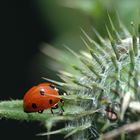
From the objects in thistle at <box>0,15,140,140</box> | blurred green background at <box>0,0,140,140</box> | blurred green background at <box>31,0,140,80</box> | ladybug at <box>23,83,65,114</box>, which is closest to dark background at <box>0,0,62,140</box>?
blurred green background at <box>0,0,140,140</box>

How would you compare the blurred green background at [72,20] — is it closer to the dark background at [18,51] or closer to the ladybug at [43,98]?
the dark background at [18,51]

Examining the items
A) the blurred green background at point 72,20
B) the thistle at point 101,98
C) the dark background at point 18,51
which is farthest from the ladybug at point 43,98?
the dark background at point 18,51

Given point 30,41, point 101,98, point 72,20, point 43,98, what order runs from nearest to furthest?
point 101,98 < point 43,98 < point 72,20 < point 30,41

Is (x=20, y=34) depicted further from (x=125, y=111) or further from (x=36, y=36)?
(x=125, y=111)

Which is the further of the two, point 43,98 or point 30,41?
point 30,41

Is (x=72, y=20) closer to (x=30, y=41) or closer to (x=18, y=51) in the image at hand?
(x=30, y=41)

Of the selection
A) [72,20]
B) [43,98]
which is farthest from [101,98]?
[72,20]

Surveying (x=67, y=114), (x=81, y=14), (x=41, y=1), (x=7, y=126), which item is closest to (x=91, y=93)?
(x=67, y=114)
